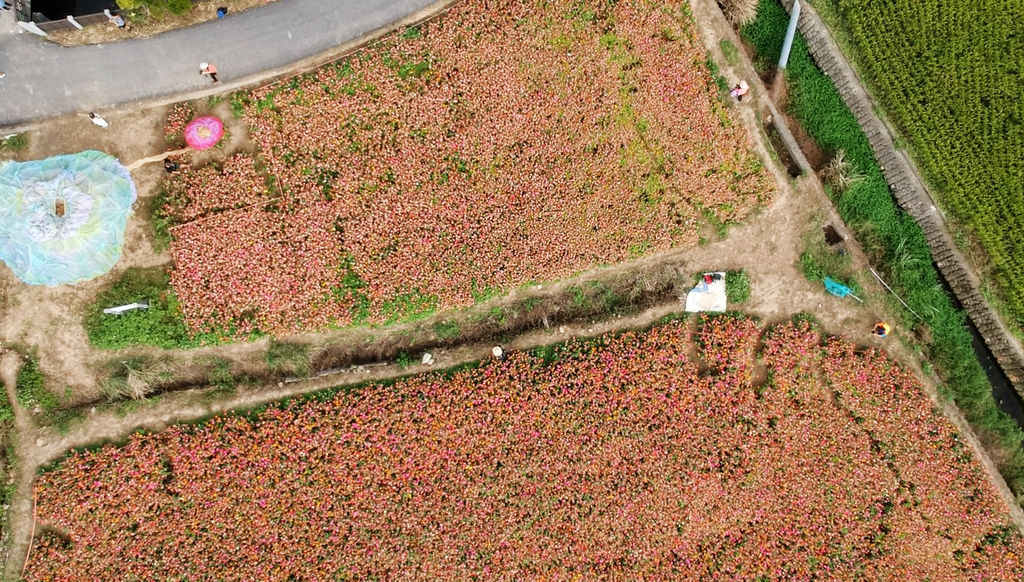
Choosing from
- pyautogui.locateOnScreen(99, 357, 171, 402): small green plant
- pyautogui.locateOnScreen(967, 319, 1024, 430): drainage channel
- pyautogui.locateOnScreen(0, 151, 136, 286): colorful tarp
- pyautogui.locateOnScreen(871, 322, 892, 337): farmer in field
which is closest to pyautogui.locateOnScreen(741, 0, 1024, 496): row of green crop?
pyautogui.locateOnScreen(967, 319, 1024, 430): drainage channel

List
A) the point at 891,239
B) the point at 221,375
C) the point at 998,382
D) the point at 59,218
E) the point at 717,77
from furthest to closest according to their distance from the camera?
the point at 998,382
the point at 891,239
the point at 717,77
the point at 221,375
the point at 59,218

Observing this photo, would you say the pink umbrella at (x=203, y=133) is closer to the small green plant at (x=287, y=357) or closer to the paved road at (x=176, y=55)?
the paved road at (x=176, y=55)

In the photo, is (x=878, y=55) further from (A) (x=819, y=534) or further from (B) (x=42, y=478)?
(B) (x=42, y=478)

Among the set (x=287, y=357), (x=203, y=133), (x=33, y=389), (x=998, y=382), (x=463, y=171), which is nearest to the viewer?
(x=203, y=133)

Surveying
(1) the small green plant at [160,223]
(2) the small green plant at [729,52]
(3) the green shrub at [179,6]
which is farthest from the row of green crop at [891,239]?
(1) the small green plant at [160,223]

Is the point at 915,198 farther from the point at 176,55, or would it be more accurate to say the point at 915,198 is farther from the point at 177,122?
the point at 176,55

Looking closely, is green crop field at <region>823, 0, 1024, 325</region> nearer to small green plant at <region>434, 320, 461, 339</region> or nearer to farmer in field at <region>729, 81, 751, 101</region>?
farmer in field at <region>729, 81, 751, 101</region>

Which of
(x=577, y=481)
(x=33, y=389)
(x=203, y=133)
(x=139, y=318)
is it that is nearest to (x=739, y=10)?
(x=577, y=481)
